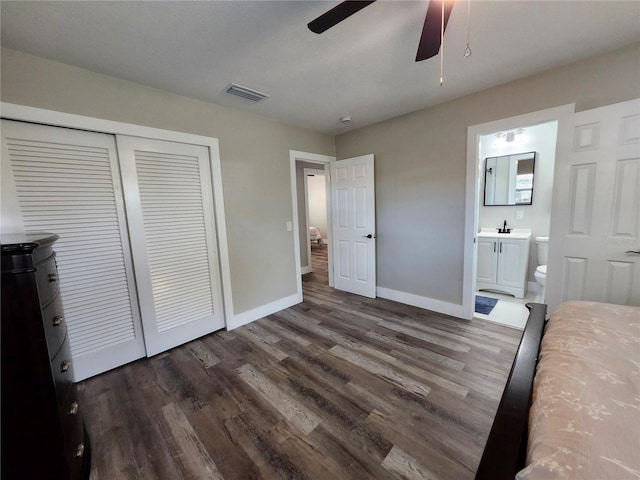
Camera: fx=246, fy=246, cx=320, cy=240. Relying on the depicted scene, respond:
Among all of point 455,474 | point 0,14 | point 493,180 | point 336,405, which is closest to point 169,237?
point 0,14

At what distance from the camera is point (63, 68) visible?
71.2 inches

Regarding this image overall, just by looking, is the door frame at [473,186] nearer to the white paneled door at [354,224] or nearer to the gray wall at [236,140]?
the white paneled door at [354,224]

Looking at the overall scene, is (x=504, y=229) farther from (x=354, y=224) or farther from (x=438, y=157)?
(x=354, y=224)

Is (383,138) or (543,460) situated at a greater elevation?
(383,138)

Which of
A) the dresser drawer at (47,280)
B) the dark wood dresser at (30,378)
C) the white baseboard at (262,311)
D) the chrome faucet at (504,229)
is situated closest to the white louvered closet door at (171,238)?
the white baseboard at (262,311)

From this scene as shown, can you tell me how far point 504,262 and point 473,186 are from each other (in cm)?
158

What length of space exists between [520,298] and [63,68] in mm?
5349

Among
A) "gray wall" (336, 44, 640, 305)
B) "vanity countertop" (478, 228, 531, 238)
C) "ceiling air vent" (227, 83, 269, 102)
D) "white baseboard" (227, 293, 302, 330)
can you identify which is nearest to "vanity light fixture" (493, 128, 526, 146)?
"vanity countertop" (478, 228, 531, 238)

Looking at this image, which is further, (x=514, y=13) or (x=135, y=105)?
(x=135, y=105)

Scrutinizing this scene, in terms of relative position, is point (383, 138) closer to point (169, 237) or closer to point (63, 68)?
point (169, 237)

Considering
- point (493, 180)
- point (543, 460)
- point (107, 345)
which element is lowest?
point (107, 345)

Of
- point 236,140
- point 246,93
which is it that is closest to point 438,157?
point 246,93

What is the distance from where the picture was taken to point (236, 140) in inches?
110

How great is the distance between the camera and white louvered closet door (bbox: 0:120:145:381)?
5.64 feet
